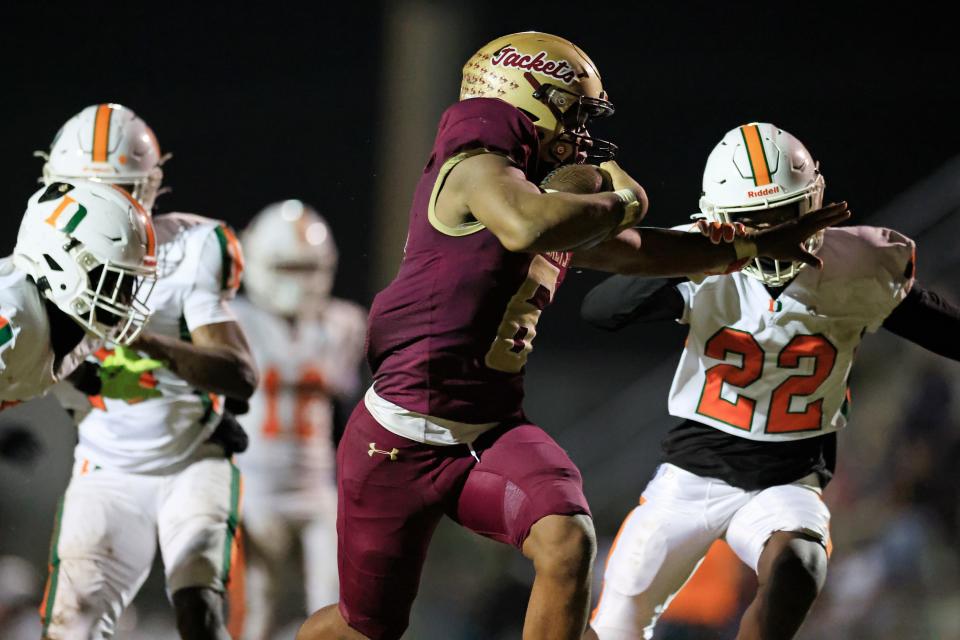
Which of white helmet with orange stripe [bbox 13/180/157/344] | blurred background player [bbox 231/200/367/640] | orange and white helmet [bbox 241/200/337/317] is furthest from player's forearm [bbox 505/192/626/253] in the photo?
orange and white helmet [bbox 241/200/337/317]

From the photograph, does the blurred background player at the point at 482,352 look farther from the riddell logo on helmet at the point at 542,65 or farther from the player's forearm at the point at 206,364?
the player's forearm at the point at 206,364

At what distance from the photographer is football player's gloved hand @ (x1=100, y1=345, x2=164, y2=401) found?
3.57 m

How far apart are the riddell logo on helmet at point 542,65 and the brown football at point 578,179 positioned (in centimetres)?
23

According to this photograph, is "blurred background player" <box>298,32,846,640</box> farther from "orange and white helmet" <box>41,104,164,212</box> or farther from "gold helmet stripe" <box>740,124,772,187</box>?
"orange and white helmet" <box>41,104,164,212</box>

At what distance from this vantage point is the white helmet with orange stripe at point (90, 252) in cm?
300

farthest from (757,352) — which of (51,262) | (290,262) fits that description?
(290,262)

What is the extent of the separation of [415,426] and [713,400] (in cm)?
100

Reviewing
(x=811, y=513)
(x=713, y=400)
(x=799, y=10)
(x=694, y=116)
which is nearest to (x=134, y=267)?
(x=713, y=400)

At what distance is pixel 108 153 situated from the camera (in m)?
3.85

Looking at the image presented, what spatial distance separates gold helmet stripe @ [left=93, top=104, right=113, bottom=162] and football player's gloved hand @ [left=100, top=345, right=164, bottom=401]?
65 centimetres

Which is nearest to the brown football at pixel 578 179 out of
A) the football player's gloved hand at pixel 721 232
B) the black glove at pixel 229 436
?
the football player's gloved hand at pixel 721 232

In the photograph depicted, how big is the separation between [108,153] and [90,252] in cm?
90

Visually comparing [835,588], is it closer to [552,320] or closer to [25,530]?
[552,320]

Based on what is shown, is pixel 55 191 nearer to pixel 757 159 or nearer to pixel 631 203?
pixel 631 203
